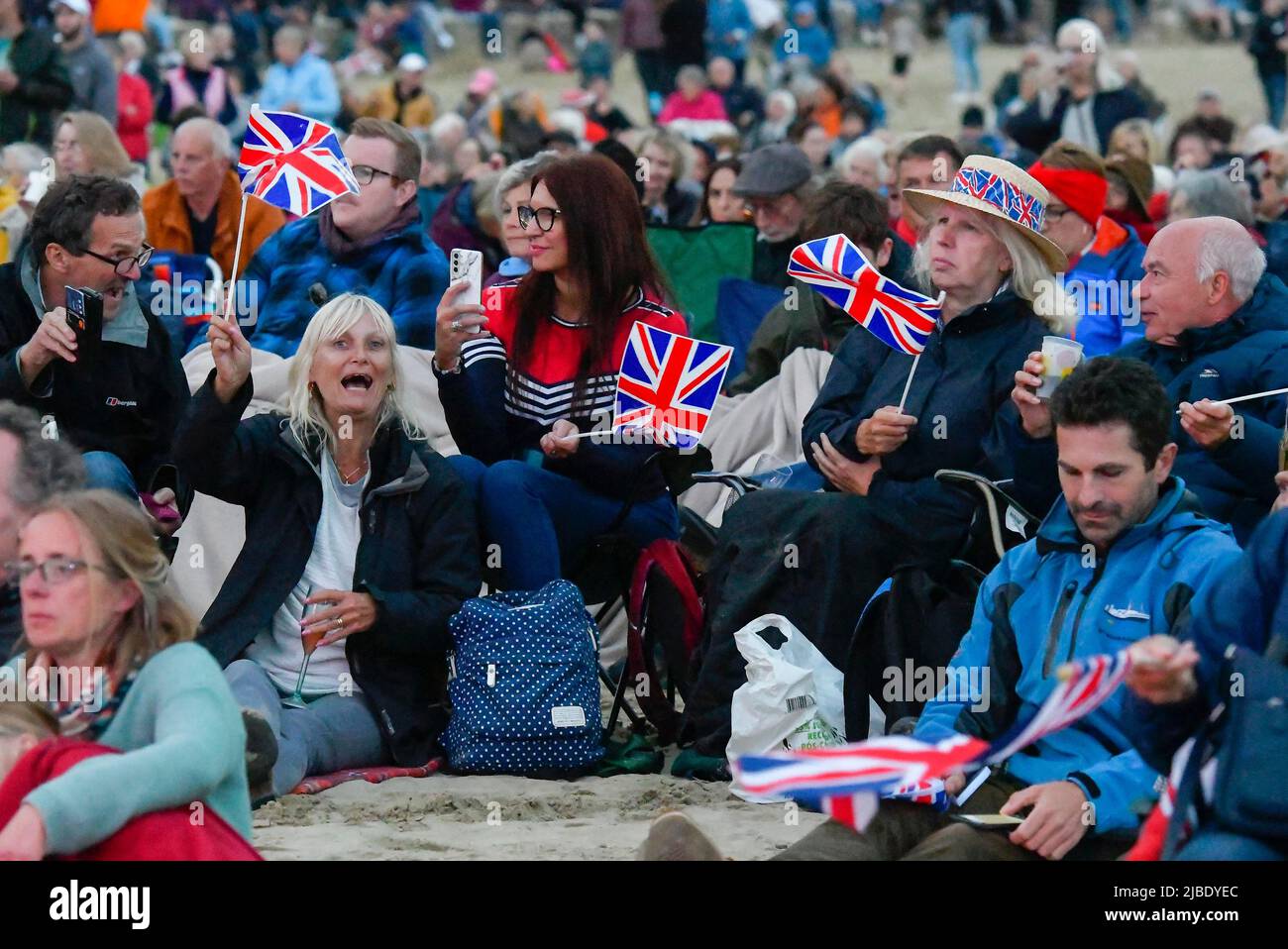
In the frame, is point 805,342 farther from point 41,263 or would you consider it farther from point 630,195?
point 41,263

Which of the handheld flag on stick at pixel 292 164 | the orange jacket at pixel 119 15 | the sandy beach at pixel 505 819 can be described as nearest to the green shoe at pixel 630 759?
the sandy beach at pixel 505 819

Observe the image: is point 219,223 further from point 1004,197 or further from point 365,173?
point 1004,197

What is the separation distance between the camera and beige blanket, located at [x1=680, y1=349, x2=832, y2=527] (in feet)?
25.2

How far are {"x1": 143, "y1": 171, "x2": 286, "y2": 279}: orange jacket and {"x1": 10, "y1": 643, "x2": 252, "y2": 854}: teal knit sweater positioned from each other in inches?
232

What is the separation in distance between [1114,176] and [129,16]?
11.9 meters

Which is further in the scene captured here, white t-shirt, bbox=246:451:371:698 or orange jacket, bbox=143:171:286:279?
orange jacket, bbox=143:171:286:279

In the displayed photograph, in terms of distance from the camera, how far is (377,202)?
7781 millimetres

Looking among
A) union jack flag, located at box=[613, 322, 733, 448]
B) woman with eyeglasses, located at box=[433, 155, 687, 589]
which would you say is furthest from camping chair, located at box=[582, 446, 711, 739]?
union jack flag, located at box=[613, 322, 733, 448]

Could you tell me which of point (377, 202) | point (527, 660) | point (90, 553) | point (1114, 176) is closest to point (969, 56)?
point (1114, 176)

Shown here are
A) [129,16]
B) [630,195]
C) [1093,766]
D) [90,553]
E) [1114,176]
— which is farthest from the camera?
[129,16]

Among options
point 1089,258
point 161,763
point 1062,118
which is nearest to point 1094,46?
point 1062,118

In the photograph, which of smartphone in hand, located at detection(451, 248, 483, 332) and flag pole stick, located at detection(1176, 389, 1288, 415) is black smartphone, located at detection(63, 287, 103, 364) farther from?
flag pole stick, located at detection(1176, 389, 1288, 415)

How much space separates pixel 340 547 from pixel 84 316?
3.35 feet

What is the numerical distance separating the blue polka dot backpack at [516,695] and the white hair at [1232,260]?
2.11 m
